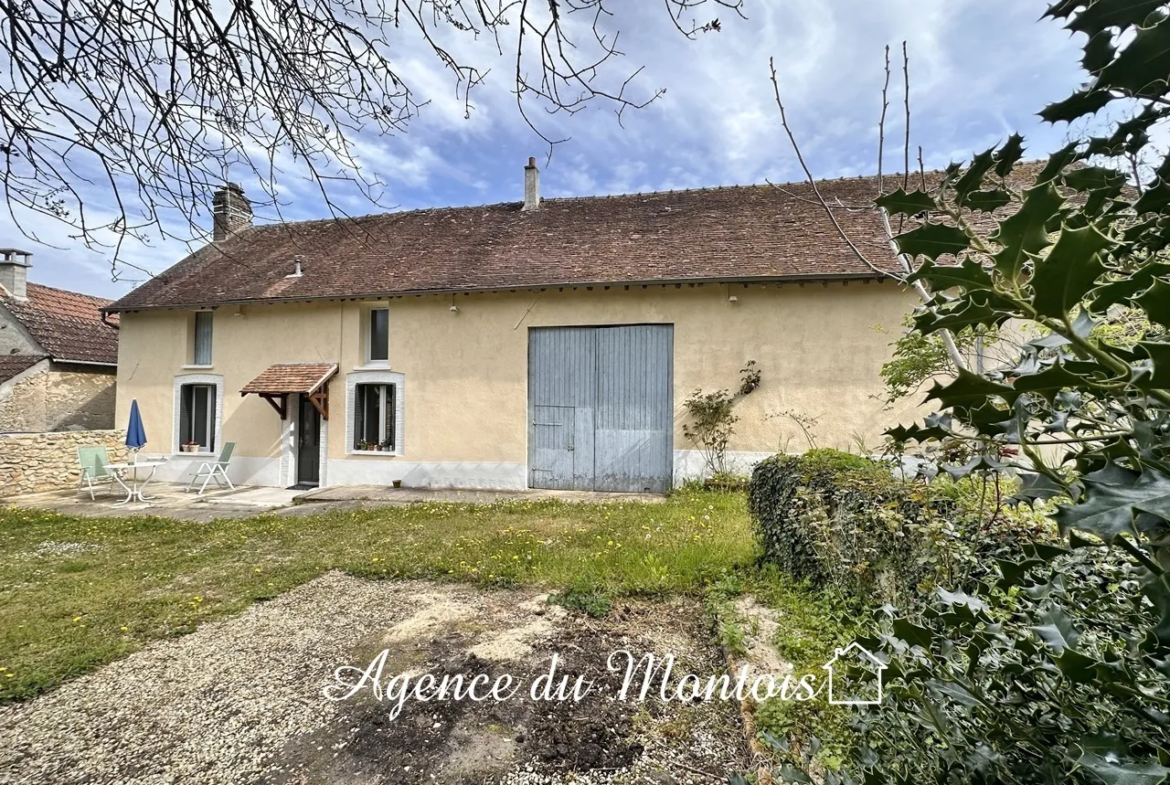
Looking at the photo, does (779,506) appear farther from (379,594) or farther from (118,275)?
(118,275)

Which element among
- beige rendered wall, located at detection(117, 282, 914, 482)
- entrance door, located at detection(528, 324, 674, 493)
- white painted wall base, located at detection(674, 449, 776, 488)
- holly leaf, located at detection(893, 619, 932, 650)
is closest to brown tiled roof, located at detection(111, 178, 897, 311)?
beige rendered wall, located at detection(117, 282, 914, 482)

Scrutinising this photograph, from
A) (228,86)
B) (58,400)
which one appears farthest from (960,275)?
(58,400)

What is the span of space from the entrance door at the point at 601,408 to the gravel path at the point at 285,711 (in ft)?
20.3

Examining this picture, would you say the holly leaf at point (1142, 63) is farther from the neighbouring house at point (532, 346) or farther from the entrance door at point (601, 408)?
the entrance door at point (601, 408)

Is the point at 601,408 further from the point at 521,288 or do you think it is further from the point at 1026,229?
the point at 1026,229

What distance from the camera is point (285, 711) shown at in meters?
3.13

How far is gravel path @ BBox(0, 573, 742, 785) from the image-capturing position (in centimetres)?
266

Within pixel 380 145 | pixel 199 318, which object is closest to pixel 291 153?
pixel 380 145

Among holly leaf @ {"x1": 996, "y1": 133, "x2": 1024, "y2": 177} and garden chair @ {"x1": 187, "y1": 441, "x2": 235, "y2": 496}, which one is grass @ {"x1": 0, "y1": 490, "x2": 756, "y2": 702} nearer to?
garden chair @ {"x1": 187, "y1": 441, "x2": 235, "y2": 496}

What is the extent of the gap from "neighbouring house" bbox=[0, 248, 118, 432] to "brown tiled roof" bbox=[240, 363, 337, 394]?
5215 mm

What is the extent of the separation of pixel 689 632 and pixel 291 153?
162 inches

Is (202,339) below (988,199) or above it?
above

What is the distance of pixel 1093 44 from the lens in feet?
3.00

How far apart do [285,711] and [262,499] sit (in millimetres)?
8856
